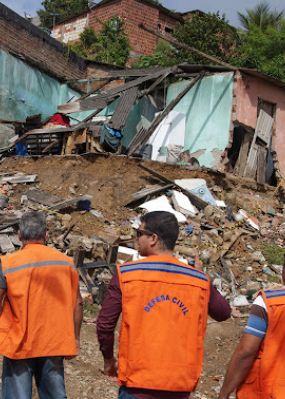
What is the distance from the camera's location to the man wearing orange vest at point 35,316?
299 cm

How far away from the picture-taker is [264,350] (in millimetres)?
2402

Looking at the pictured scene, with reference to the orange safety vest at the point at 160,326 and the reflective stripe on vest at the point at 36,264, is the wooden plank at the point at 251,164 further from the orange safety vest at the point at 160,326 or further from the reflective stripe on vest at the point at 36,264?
the orange safety vest at the point at 160,326

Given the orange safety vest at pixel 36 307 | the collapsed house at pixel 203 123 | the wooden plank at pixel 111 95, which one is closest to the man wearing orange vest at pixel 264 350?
the orange safety vest at pixel 36 307

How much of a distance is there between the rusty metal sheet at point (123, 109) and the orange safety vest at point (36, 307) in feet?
35.0

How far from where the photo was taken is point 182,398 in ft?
8.25

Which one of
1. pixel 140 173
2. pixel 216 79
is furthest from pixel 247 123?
pixel 140 173

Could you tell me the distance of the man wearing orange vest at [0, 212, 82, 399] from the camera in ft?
9.81

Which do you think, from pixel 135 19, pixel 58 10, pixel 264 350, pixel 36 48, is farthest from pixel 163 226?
pixel 58 10

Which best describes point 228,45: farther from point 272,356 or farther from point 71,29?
point 272,356

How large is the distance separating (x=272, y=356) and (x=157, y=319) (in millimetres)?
557

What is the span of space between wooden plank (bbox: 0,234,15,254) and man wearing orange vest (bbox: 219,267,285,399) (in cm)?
653

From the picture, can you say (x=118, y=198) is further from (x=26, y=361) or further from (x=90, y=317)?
(x=26, y=361)

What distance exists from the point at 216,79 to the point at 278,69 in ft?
23.6

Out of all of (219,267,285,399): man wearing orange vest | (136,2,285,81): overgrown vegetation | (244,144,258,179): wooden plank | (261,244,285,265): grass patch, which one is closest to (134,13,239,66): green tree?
(136,2,285,81): overgrown vegetation
